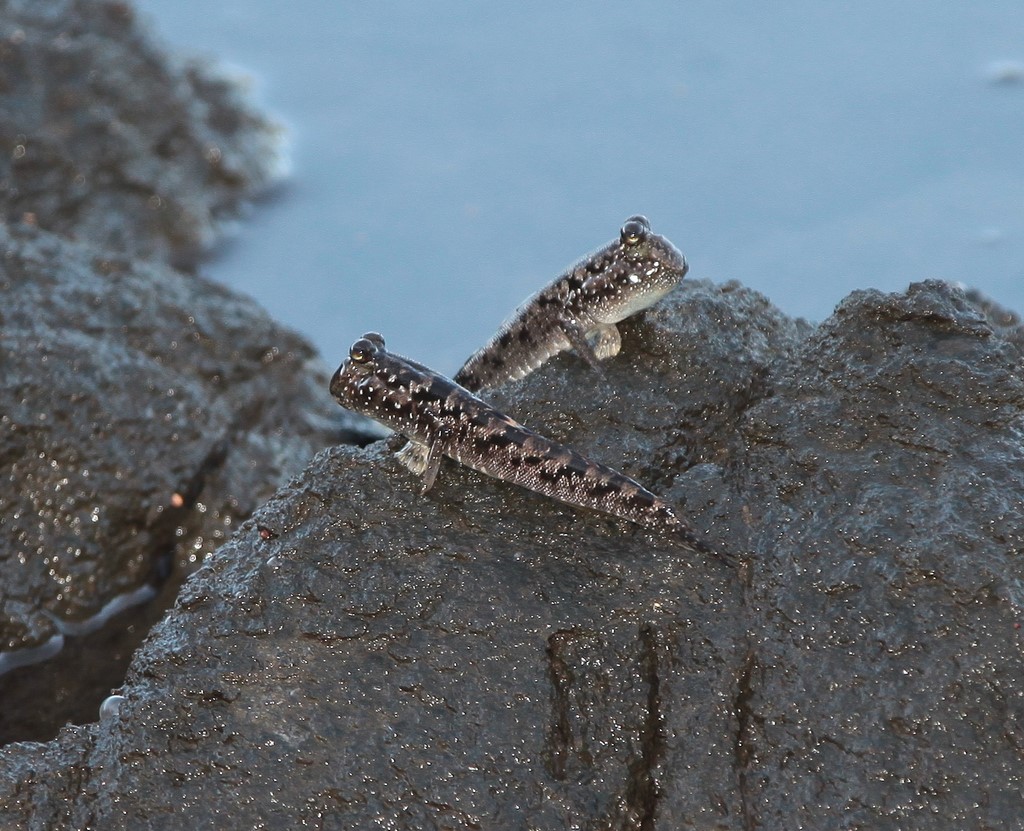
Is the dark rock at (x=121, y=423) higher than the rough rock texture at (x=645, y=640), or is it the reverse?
the dark rock at (x=121, y=423)

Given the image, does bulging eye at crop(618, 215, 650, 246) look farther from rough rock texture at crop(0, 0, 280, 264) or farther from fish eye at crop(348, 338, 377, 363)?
rough rock texture at crop(0, 0, 280, 264)

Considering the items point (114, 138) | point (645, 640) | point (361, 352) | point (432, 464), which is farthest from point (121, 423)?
point (114, 138)

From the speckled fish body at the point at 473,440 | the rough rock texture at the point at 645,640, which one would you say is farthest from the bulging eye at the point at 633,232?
the speckled fish body at the point at 473,440

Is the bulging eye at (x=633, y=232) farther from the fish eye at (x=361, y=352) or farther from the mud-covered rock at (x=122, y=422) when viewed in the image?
the mud-covered rock at (x=122, y=422)

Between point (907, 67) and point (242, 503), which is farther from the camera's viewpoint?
point (907, 67)

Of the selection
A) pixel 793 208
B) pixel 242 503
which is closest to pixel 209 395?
pixel 242 503

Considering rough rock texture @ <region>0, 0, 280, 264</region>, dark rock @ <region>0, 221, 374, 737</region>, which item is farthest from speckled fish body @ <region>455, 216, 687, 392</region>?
rough rock texture @ <region>0, 0, 280, 264</region>

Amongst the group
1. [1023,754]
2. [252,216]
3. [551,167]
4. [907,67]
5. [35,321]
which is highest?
[907,67]

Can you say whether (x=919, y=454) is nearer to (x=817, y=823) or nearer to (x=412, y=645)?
(x=817, y=823)
